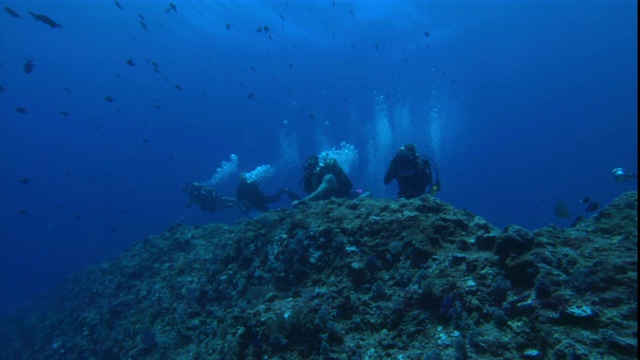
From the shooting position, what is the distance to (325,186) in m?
9.61

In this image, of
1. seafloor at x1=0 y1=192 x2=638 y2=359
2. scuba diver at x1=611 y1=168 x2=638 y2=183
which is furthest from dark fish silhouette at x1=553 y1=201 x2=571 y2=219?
seafloor at x1=0 y1=192 x2=638 y2=359

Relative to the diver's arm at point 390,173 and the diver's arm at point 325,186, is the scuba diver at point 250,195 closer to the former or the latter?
the diver's arm at point 325,186

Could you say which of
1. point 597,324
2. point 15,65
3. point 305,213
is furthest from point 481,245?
point 15,65

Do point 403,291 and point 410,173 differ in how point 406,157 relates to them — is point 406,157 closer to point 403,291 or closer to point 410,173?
point 410,173

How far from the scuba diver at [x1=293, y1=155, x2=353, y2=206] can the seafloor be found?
177cm

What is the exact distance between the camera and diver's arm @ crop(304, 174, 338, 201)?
31.0 feet

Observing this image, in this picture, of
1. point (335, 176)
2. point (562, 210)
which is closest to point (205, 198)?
point (335, 176)

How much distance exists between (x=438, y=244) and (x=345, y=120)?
444 feet

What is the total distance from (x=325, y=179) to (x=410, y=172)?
94.1 inches

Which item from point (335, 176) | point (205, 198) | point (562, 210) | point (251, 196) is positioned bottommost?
point (335, 176)

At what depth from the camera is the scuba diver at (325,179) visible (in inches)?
380

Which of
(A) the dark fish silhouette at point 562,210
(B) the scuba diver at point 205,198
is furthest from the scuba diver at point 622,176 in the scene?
(B) the scuba diver at point 205,198

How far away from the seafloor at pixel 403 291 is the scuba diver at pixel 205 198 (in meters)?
10.4

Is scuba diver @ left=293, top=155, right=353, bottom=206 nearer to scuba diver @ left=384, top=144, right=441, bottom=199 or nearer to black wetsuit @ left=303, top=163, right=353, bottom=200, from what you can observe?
black wetsuit @ left=303, top=163, right=353, bottom=200
